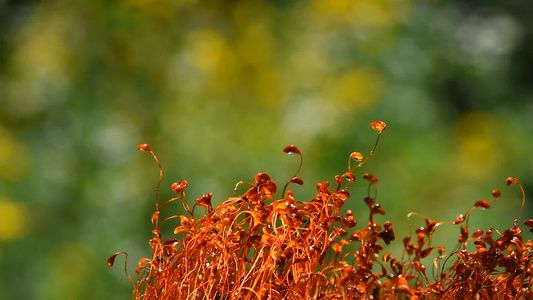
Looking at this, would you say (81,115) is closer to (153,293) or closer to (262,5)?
(262,5)

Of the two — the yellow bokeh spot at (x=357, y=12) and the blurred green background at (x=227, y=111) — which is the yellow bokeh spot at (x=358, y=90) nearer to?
the blurred green background at (x=227, y=111)

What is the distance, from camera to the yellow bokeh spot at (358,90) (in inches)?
73.9

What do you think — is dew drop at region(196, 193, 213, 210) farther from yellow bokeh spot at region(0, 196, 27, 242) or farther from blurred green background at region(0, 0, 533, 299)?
yellow bokeh spot at region(0, 196, 27, 242)

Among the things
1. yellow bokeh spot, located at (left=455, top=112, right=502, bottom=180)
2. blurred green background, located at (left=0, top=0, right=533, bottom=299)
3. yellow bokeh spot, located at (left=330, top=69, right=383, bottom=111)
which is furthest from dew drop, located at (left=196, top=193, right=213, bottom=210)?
yellow bokeh spot, located at (left=455, top=112, right=502, bottom=180)

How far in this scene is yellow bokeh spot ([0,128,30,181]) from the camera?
1840 millimetres

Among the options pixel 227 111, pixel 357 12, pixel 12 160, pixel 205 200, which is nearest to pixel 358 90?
pixel 357 12

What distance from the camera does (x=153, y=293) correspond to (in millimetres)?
538

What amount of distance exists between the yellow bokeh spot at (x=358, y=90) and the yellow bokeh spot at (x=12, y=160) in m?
0.85

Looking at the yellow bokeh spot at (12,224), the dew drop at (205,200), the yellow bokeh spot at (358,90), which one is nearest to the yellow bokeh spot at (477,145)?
the yellow bokeh spot at (358,90)

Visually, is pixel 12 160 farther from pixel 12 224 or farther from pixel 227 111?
pixel 227 111

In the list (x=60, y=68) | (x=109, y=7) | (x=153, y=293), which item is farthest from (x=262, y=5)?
(x=153, y=293)

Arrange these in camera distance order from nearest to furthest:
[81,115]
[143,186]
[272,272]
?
1. [272,272]
2. [143,186]
3. [81,115]

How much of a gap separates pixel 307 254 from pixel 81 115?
1.53 metres

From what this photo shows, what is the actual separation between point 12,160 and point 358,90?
3.14 ft
